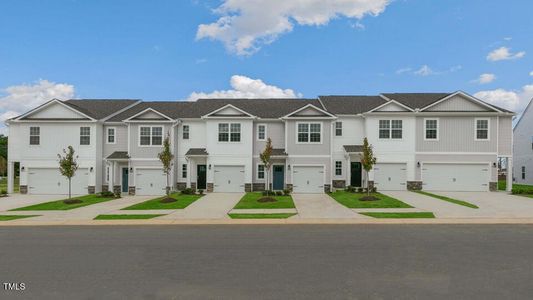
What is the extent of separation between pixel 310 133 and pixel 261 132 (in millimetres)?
4213

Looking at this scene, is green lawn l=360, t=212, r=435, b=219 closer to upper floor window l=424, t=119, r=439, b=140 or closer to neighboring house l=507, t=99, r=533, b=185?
upper floor window l=424, t=119, r=439, b=140

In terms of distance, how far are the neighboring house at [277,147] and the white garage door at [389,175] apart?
82 mm

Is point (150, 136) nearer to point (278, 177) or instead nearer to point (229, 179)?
point (229, 179)

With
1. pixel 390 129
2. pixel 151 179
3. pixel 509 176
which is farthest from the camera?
pixel 151 179

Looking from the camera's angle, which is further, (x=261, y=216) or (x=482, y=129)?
(x=482, y=129)

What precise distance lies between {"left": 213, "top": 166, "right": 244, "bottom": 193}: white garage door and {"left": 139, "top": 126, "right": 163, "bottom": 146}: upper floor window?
17.9ft

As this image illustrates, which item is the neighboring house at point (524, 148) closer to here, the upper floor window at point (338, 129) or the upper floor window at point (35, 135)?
the upper floor window at point (338, 129)

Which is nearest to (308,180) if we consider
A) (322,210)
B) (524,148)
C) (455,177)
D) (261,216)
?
(322,210)

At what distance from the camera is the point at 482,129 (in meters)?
24.1

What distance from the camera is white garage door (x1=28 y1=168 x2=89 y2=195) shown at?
24.9 metres

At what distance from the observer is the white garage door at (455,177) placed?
24.1 metres
